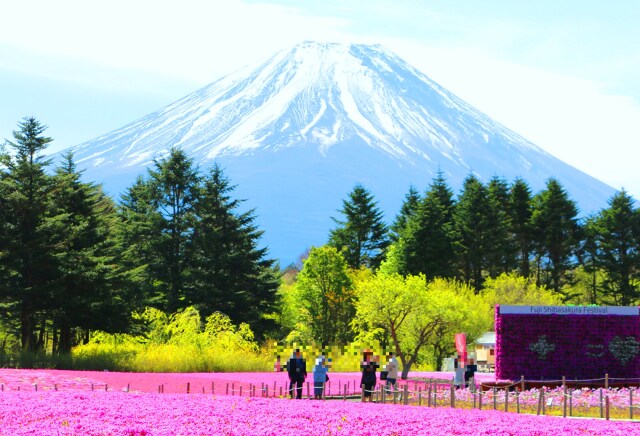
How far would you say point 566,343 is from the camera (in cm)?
4441

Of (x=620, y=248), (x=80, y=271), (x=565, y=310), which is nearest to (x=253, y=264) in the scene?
(x=80, y=271)

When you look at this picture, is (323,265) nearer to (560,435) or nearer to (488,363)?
(488,363)

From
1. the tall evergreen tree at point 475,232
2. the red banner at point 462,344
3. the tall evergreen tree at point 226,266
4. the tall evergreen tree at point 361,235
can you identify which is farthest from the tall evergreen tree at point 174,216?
the red banner at point 462,344

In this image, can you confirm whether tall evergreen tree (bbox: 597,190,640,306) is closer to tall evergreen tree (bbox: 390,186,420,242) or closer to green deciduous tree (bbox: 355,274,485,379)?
tall evergreen tree (bbox: 390,186,420,242)

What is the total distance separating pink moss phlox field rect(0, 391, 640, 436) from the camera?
19375 millimetres

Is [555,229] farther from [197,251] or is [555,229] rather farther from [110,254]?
[110,254]

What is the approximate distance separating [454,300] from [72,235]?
25294 millimetres

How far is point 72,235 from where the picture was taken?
56562 millimetres

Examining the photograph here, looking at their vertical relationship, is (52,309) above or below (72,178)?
below

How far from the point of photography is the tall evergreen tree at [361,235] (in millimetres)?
99750

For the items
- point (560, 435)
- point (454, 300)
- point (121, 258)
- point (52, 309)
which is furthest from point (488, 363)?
point (560, 435)

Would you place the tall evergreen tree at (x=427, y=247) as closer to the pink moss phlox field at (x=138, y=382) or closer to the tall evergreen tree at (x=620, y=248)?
the tall evergreen tree at (x=620, y=248)

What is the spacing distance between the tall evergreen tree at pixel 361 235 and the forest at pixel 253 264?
0.65 ft

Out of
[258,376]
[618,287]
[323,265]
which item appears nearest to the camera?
[258,376]
